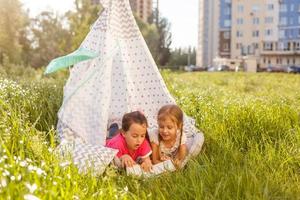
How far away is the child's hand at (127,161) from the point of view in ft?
14.5

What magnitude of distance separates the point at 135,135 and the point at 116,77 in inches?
66.8

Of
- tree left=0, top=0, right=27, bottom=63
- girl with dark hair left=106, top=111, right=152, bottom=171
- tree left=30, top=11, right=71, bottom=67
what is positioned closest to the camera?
girl with dark hair left=106, top=111, right=152, bottom=171

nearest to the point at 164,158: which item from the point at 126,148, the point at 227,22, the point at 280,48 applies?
the point at 126,148

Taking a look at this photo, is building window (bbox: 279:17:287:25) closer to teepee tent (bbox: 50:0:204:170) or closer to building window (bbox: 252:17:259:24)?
building window (bbox: 252:17:259:24)

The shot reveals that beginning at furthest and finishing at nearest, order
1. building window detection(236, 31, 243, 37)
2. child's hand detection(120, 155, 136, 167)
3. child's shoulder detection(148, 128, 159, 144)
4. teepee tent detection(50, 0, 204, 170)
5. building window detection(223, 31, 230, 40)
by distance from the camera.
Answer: building window detection(223, 31, 230, 40) < building window detection(236, 31, 243, 37) < teepee tent detection(50, 0, 204, 170) < child's shoulder detection(148, 128, 159, 144) < child's hand detection(120, 155, 136, 167)

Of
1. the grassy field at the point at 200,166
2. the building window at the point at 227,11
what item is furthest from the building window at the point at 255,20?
the grassy field at the point at 200,166

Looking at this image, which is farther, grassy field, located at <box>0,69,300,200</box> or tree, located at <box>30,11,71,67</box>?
tree, located at <box>30,11,71,67</box>

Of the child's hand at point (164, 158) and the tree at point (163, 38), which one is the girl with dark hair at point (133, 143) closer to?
the child's hand at point (164, 158)

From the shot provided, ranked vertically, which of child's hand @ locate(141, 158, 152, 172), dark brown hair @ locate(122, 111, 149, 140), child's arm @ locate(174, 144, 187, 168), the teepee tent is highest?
the teepee tent

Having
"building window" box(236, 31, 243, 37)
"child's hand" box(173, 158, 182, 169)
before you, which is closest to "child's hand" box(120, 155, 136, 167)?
"child's hand" box(173, 158, 182, 169)

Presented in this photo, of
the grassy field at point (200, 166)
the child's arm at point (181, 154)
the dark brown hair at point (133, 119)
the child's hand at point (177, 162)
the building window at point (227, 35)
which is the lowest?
the child's hand at point (177, 162)

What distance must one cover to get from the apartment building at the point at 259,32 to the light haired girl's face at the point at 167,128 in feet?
193

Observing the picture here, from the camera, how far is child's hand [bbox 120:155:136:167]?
4.43m

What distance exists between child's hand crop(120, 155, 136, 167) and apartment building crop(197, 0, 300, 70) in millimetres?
59172
